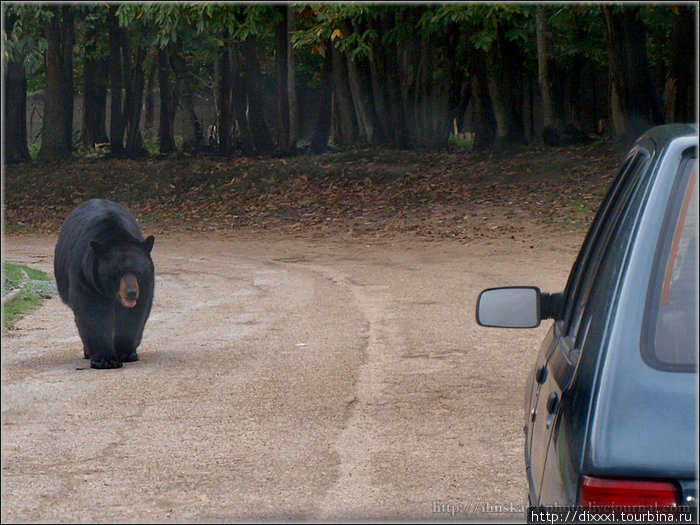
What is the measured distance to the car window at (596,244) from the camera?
3080 mm

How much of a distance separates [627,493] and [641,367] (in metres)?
0.25

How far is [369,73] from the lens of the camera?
104 feet

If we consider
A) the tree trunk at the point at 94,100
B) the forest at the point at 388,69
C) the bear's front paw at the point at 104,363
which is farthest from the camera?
the tree trunk at the point at 94,100

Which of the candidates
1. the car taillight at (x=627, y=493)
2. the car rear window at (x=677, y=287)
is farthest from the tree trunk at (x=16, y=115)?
the car taillight at (x=627, y=493)

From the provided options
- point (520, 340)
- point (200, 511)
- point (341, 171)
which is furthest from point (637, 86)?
point (200, 511)

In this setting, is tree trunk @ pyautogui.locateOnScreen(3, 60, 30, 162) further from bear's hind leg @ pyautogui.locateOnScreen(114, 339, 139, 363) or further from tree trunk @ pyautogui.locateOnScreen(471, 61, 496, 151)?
bear's hind leg @ pyautogui.locateOnScreen(114, 339, 139, 363)

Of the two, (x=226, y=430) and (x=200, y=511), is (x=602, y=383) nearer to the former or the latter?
(x=200, y=511)

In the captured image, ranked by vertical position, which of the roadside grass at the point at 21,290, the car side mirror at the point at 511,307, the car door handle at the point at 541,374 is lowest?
the roadside grass at the point at 21,290

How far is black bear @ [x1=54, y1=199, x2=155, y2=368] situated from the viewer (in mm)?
8930

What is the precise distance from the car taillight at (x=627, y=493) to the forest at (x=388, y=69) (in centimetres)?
2010

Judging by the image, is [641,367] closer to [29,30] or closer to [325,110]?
[29,30]

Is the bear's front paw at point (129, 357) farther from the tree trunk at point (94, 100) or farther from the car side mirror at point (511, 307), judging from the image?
the tree trunk at point (94, 100)

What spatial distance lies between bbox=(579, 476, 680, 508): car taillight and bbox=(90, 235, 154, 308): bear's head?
7100mm

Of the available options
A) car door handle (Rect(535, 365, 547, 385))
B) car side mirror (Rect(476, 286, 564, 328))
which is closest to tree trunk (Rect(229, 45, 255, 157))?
car side mirror (Rect(476, 286, 564, 328))
